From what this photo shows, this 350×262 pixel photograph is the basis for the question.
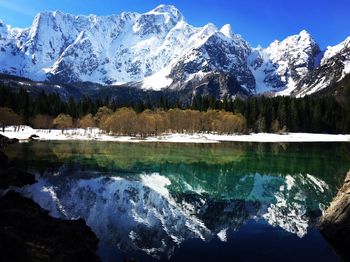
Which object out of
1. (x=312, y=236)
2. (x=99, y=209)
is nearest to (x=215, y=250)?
(x=312, y=236)

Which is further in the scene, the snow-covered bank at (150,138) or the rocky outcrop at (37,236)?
the snow-covered bank at (150,138)

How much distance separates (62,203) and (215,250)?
19896 mm

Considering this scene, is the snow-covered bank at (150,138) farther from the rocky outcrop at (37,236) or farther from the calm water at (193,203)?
the rocky outcrop at (37,236)

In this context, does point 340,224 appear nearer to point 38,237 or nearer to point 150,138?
point 38,237

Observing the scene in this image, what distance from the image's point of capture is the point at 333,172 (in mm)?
72562

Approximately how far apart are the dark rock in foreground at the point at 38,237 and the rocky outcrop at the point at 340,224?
17.7 m

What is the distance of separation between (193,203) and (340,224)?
18092mm

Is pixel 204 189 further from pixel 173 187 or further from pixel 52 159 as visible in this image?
pixel 52 159

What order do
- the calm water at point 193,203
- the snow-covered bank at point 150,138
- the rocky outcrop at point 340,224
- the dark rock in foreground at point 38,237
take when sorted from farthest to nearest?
the snow-covered bank at point 150,138, the rocky outcrop at point 340,224, the calm water at point 193,203, the dark rock in foreground at point 38,237

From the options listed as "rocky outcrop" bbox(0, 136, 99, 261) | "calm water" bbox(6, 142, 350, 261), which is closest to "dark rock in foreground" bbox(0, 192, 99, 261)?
"rocky outcrop" bbox(0, 136, 99, 261)

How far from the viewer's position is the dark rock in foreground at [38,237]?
22250 millimetres

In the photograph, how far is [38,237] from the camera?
26.5m

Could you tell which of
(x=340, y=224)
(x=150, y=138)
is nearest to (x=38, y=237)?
(x=340, y=224)

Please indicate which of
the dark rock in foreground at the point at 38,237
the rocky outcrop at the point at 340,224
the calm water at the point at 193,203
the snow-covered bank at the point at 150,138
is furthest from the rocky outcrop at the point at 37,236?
the snow-covered bank at the point at 150,138
